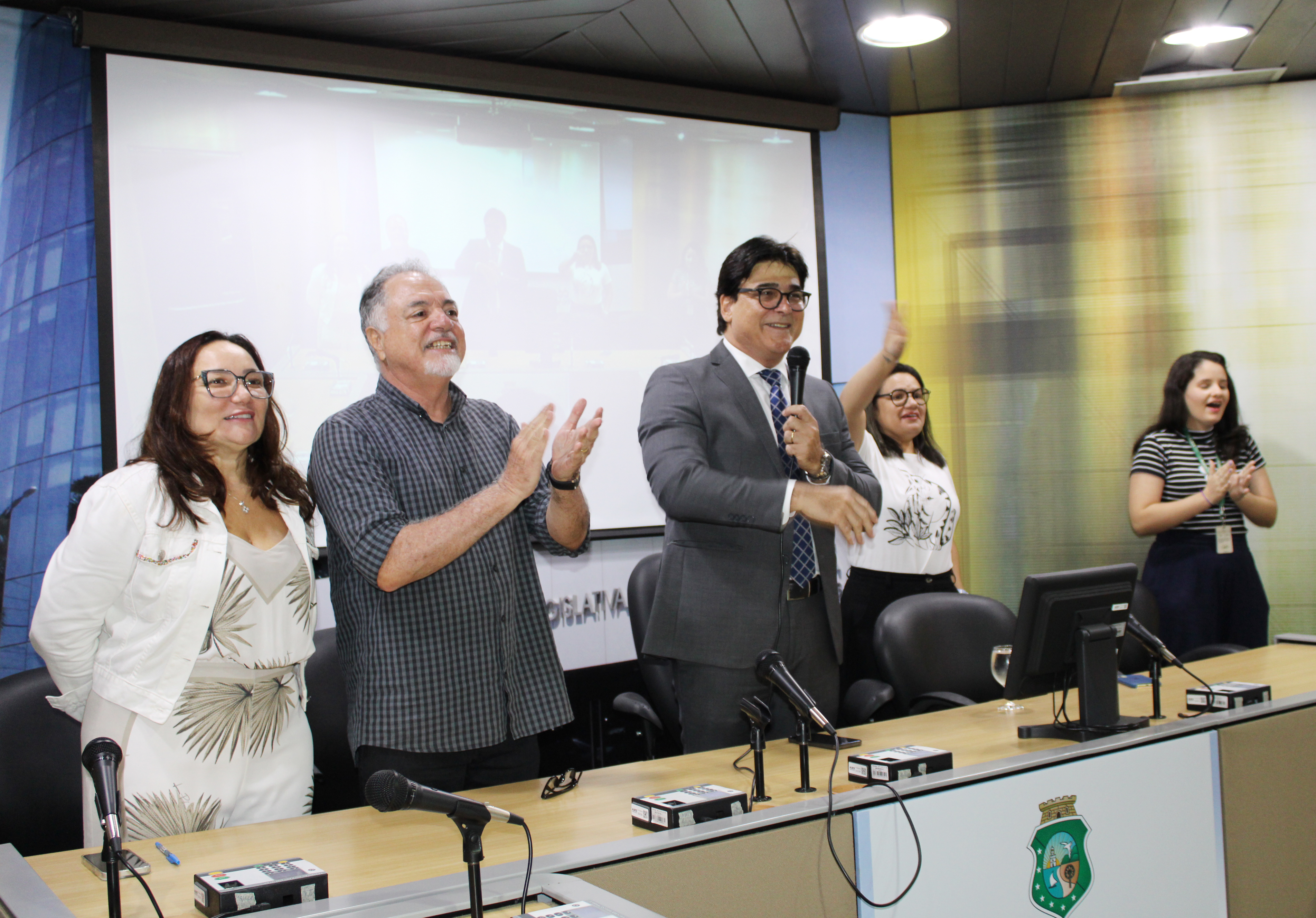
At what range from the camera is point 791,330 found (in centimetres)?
239

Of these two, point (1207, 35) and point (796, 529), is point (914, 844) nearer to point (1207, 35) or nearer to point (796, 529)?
point (796, 529)

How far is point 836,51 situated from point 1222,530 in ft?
7.12

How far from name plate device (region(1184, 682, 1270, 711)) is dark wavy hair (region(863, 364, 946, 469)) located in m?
1.34

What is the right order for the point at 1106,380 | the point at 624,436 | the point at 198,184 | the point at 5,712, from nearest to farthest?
the point at 5,712, the point at 198,184, the point at 624,436, the point at 1106,380

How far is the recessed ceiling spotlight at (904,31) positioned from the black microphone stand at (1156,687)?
2346mm

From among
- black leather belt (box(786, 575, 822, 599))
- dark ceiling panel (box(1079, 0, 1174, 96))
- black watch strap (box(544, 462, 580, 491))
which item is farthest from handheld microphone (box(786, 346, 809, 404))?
dark ceiling panel (box(1079, 0, 1174, 96))

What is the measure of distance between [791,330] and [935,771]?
102cm

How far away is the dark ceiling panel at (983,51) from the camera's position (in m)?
3.59

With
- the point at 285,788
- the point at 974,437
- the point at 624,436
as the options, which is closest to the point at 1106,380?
the point at 974,437

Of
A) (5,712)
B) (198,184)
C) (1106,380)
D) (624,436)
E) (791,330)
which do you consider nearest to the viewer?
(5,712)

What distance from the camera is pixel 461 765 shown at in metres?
1.98

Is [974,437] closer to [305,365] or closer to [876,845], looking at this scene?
[305,365]

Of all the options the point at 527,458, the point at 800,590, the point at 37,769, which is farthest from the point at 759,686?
the point at 37,769

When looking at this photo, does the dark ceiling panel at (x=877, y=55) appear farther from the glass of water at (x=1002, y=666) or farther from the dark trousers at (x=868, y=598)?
the glass of water at (x=1002, y=666)
